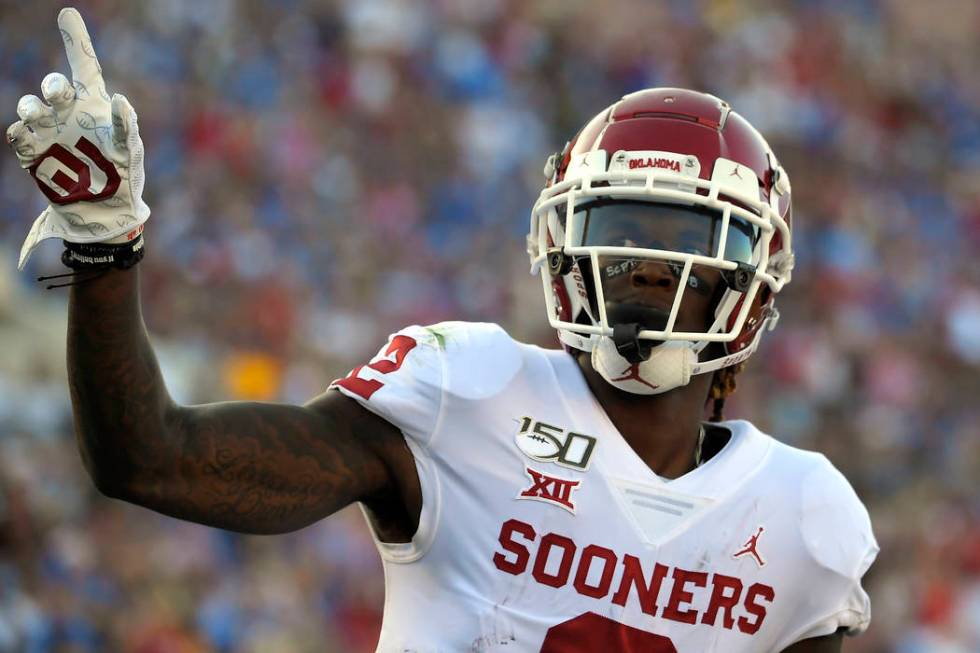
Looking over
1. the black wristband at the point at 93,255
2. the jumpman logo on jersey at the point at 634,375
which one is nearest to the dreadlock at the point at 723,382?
the jumpman logo on jersey at the point at 634,375

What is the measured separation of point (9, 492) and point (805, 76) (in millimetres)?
7499

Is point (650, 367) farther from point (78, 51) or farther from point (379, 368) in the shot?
point (78, 51)

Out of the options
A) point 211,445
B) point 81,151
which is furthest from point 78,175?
point 211,445

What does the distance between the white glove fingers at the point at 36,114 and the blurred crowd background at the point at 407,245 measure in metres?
4.07

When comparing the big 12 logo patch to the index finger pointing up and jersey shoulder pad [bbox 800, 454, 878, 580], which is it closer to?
jersey shoulder pad [bbox 800, 454, 878, 580]

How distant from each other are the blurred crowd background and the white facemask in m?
3.80

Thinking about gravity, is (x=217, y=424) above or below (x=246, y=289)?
above

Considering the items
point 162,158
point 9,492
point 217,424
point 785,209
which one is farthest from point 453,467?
point 162,158

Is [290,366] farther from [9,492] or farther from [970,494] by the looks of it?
[970,494]

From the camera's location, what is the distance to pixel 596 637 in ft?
8.31

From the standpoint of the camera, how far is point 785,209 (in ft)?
9.44

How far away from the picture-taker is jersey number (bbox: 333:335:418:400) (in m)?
2.50

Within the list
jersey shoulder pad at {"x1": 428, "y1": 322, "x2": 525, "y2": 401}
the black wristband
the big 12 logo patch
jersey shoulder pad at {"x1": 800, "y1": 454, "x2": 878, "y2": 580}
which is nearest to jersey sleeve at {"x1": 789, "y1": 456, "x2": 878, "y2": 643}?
jersey shoulder pad at {"x1": 800, "y1": 454, "x2": 878, "y2": 580}

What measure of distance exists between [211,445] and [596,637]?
72cm
